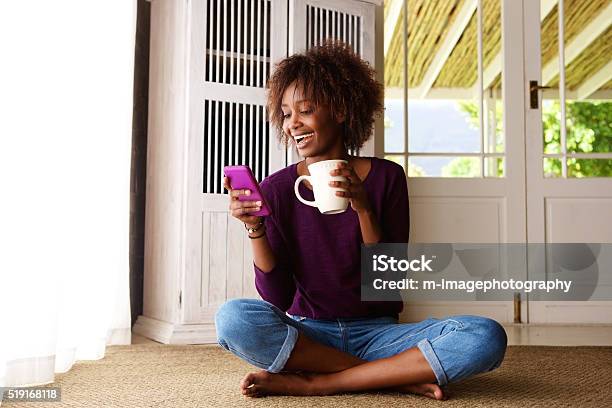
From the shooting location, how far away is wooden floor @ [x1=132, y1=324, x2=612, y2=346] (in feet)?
7.77

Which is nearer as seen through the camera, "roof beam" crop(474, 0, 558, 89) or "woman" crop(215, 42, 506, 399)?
"woman" crop(215, 42, 506, 399)

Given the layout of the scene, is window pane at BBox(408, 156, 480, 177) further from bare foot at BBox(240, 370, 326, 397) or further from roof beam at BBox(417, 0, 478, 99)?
bare foot at BBox(240, 370, 326, 397)

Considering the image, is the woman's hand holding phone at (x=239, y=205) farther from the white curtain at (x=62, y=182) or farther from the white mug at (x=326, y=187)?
the white curtain at (x=62, y=182)

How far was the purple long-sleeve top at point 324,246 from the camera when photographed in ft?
4.60

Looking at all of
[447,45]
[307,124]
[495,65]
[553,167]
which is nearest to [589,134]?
[553,167]

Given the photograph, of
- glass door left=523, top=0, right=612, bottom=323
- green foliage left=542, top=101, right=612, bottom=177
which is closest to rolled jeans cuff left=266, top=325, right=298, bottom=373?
glass door left=523, top=0, right=612, bottom=323

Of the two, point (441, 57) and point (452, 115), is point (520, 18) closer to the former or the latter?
point (441, 57)

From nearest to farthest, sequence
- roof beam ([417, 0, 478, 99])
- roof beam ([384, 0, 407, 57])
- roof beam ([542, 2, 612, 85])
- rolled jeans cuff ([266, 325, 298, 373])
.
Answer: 1. rolled jeans cuff ([266, 325, 298, 373])
2. roof beam ([542, 2, 612, 85])
3. roof beam ([417, 0, 478, 99])
4. roof beam ([384, 0, 407, 57])

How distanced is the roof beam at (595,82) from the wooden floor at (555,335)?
1.33 m

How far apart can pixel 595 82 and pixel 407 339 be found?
2.86 m

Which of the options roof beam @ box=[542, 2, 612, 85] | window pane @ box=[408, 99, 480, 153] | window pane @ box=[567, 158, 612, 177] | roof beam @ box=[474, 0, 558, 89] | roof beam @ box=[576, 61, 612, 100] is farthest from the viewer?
window pane @ box=[408, 99, 480, 153]

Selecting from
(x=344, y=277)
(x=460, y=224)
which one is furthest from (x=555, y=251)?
(x=344, y=277)

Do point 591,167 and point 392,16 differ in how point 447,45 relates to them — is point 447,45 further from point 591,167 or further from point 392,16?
point 591,167

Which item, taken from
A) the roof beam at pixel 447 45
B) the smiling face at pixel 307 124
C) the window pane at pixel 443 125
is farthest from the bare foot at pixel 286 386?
the window pane at pixel 443 125
